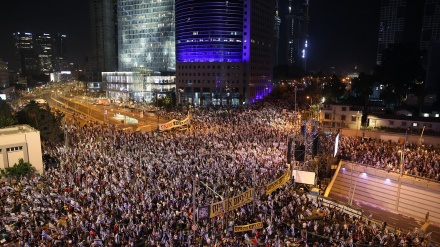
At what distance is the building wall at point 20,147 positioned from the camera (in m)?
24.5

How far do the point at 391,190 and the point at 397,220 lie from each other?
3.23 m

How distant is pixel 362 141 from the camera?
105 ft

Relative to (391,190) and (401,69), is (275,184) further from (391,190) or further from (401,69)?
(401,69)

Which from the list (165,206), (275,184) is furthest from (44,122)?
(275,184)

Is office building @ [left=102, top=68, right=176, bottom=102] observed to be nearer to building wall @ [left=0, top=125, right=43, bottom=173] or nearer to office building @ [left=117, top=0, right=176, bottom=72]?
office building @ [left=117, top=0, right=176, bottom=72]

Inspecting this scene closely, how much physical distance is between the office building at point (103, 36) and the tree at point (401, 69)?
102752 mm

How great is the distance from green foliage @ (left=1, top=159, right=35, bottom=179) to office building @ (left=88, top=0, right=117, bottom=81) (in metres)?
108

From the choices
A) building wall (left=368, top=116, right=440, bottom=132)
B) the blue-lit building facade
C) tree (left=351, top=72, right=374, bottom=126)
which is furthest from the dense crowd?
the blue-lit building facade

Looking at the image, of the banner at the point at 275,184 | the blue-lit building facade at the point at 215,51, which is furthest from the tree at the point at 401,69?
the blue-lit building facade at the point at 215,51

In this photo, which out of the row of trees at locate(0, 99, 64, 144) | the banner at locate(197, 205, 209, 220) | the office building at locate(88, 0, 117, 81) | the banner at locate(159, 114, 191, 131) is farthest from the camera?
the office building at locate(88, 0, 117, 81)

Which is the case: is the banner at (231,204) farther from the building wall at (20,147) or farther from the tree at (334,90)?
the tree at (334,90)

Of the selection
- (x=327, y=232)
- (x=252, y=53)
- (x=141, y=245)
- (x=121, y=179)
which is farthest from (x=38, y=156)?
(x=252, y=53)

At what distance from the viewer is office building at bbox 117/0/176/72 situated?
97.9m

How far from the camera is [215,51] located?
85.1m
